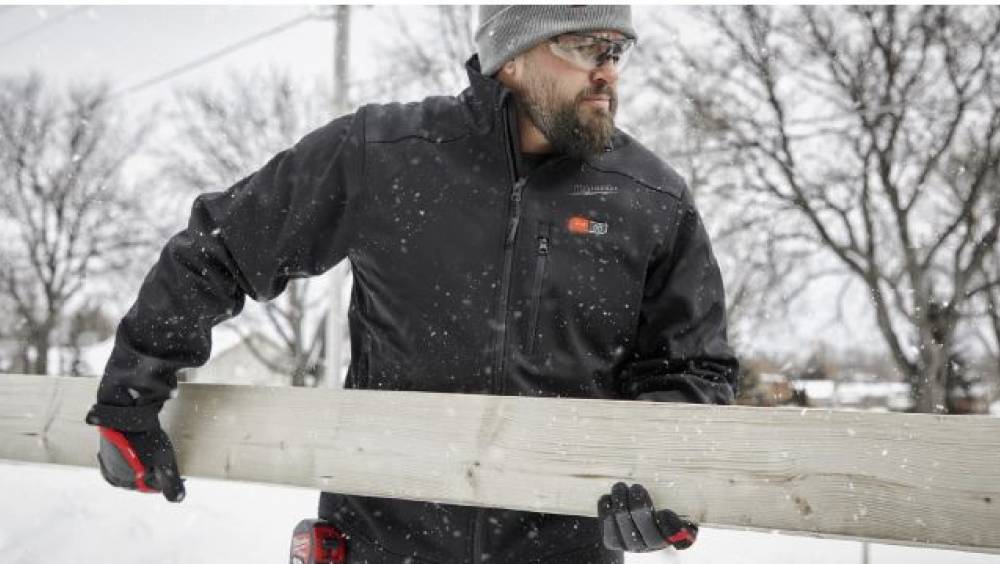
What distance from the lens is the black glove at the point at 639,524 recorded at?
56.8 inches

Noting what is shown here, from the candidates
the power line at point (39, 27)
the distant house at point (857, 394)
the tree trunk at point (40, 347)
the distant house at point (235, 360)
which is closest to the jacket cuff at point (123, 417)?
the distant house at point (857, 394)

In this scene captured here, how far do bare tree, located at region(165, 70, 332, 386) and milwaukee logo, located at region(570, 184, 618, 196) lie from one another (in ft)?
45.4

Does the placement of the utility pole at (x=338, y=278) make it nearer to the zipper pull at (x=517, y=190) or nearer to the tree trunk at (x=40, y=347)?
the tree trunk at (x=40, y=347)

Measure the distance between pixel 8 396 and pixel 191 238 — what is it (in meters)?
0.77

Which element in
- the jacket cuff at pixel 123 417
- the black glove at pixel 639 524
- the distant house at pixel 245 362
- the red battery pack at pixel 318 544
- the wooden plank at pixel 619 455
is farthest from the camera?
the distant house at pixel 245 362

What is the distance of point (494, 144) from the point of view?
1.93 meters

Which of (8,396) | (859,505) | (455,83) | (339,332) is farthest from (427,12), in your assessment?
(859,505)

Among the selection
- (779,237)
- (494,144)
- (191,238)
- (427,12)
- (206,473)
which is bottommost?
(206,473)

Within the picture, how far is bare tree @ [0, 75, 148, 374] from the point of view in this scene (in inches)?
639

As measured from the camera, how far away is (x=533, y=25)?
2018mm

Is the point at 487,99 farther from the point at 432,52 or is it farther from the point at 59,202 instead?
the point at 59,202

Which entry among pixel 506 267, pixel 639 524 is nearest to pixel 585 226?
pixel 506 267

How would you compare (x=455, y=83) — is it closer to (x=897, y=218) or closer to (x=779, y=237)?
(x=779, y=237)

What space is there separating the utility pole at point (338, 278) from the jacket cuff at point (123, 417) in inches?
367
